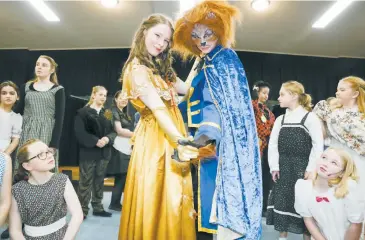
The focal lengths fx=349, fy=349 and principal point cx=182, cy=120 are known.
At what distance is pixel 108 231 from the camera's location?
10.3ft

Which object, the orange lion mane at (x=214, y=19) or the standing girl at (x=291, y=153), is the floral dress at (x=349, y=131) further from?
the orange lion mane at (x=214, y=19)

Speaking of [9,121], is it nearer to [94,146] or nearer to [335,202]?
[94,146]

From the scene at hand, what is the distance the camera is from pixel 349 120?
9.04ft

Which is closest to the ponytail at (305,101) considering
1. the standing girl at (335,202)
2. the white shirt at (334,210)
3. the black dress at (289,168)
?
the black dress at (289,168)

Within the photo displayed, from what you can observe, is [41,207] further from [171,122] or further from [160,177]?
[171,122]

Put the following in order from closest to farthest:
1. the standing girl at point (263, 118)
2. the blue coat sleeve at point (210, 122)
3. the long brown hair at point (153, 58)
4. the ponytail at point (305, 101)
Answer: the blue coat sleeve at point (210, 122) → the long brown hair at point (153, 58) → the ponytail at point (305, 101) → the standing girl at point (263, 118)

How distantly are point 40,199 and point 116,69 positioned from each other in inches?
261

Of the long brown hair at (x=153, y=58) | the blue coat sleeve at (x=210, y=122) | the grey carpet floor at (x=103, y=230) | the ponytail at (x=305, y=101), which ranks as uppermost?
the long brown hair at (x=153, y=58)

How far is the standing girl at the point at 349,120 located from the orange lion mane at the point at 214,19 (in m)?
1.54

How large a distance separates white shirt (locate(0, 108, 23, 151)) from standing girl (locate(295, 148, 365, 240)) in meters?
2.38

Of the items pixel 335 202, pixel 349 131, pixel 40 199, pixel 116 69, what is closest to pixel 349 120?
pixel 349 131

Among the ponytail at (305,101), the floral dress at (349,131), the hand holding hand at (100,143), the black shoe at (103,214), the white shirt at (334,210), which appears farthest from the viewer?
the black shoe at (103,214)

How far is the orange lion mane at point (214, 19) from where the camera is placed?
61.9 inches

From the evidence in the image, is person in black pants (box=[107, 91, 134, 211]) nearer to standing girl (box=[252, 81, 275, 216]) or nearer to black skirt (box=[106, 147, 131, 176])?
black skirt (box=[106, 147, 131, 176])
